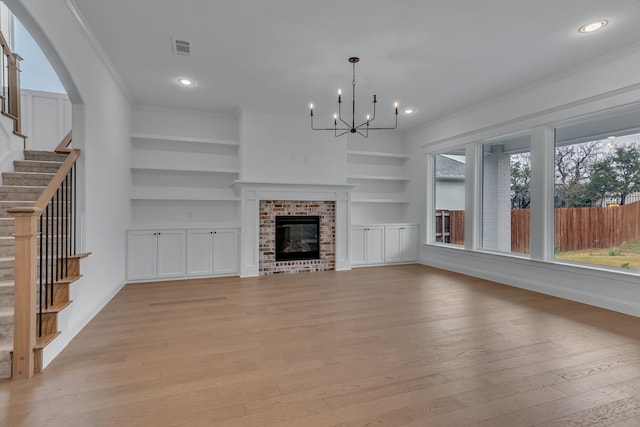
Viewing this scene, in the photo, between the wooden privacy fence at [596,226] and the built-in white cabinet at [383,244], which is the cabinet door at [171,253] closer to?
the built-in white cabinet at [383,244]

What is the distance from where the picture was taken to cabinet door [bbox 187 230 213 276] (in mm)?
5505

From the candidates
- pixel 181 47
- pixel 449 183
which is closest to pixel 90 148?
pixel 181 47

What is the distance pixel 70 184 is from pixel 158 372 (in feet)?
6.65

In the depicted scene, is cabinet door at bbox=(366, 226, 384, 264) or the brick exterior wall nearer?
the brick exterior wall

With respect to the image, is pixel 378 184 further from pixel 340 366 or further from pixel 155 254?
pixel 340 366

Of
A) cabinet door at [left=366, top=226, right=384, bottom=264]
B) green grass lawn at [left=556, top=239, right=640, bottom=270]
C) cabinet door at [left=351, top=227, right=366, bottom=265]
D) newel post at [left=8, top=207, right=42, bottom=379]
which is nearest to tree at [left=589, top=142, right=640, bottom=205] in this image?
green grass lawn at [left=556, top=239, right=640, bottom=270]

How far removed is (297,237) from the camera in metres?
6.28

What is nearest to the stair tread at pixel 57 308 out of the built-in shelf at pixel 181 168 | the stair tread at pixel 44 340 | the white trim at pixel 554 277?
the stair tread at pixel 44 340

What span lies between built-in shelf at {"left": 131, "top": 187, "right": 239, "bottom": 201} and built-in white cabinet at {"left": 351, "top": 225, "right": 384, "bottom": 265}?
8.11ft

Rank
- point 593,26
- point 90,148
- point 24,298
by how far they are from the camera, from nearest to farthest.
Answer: point 24,298 → point 593,26 → point 90,148

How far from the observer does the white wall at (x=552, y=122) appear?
3693 mm

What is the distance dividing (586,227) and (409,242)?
3245 mm

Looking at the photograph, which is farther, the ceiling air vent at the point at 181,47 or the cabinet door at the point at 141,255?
the cabinet door at the point at 141,255

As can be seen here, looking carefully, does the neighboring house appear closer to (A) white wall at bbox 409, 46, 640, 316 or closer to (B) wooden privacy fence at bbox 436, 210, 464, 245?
(B) wooden privacy fence at bbox 436, 210, 464, 245
